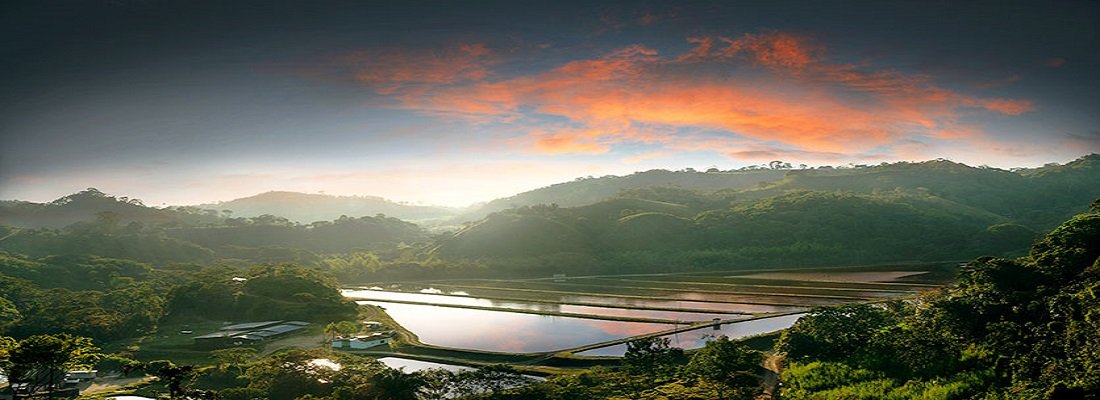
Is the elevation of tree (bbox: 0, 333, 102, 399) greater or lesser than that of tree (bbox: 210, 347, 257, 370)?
greater

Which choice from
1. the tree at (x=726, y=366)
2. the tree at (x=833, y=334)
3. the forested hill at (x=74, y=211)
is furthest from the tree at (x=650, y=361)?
the forested hill at (x=74, y=211)

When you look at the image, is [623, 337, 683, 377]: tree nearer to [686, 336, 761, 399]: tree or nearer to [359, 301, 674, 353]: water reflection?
[686, 336, 761, 399]: tree

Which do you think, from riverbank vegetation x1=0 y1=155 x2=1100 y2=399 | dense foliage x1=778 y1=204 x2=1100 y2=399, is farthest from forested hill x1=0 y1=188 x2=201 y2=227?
dense foliage x1=778 y1=204 x2=1100 y2=399

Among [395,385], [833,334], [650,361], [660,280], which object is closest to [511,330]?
[650,361]

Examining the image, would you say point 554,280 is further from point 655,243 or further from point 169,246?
point 169,246

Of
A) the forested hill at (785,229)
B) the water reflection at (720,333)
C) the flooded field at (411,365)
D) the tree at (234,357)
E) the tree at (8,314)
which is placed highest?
the forested hill at (785,229)

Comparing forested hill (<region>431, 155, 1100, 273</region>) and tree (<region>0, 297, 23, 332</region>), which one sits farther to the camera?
forested hill (<region>431, 155, 1100, 273</region>)

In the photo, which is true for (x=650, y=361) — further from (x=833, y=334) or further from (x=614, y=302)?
(x=614, y=302)

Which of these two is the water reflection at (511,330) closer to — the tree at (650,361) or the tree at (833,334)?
the tree at (650,361)

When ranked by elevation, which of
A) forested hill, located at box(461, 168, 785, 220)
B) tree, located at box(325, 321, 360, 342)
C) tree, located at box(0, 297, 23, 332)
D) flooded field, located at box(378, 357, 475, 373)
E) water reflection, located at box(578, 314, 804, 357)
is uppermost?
forested hill, located at box(461, 168, 785, 220)

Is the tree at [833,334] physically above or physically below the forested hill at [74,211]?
below

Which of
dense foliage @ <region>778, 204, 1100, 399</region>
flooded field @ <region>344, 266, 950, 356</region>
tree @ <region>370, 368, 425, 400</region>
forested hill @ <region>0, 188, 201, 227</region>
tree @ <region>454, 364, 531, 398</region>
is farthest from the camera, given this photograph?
forested hill @ <region>0, 188, 201, 227</region>
